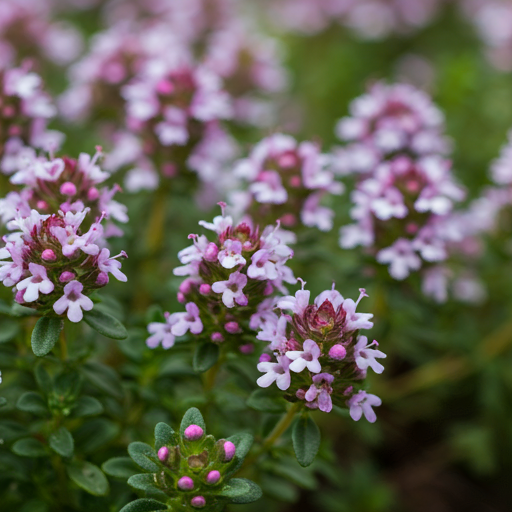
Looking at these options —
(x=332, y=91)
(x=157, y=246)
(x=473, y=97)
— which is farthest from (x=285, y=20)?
(x=157, y=246)

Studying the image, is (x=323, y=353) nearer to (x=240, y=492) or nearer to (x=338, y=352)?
(x=338, y=352)

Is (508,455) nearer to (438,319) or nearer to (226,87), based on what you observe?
(438,319)

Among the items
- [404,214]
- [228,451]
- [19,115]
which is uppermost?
[19,115]

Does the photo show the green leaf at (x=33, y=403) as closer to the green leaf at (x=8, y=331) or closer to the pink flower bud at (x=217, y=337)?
the green leaf at (x=8, y=331)

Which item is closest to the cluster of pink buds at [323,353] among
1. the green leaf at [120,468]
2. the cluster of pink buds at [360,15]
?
the green leaf at [120,468]

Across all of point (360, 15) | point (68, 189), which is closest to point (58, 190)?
point (68, 189)

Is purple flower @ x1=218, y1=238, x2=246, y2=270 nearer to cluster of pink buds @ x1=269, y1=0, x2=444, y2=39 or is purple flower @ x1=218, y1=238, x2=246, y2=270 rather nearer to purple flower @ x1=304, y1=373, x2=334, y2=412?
purple flower @ x1=304, y1=373, x2=334, y2=412

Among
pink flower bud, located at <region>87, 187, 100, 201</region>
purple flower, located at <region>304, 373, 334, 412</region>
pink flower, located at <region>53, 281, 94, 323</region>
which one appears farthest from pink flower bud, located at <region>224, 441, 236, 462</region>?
pink flower bud, located at <region>87, 187, 100, 201</region>
